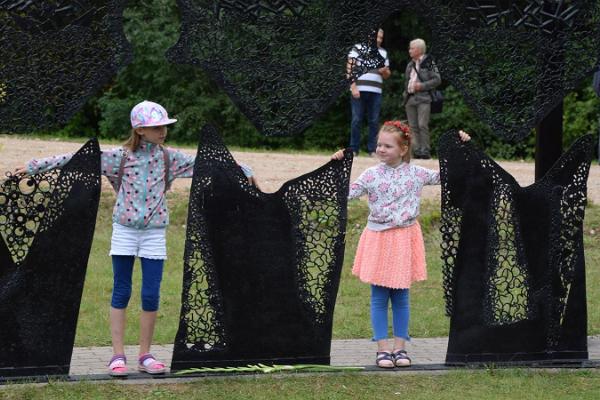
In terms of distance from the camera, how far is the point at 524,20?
6.88 metres

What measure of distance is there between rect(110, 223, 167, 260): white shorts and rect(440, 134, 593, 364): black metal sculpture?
1.71 metres

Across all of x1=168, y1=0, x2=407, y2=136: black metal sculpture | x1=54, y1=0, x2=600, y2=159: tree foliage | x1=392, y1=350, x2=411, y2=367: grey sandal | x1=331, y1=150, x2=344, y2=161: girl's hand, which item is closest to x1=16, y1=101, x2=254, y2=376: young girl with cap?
x1=168, y1=0, x2=407, y2=136: black metal sculpture

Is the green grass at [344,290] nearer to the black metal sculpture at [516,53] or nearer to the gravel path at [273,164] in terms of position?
the gravel path at [273,164]

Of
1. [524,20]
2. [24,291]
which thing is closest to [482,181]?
[524,20]

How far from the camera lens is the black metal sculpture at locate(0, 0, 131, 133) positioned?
6.33 m

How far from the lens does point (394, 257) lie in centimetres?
669

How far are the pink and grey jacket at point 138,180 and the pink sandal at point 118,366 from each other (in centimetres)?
77

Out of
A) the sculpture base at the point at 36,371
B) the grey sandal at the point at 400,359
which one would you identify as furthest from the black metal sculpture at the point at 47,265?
the grey sandal at the point at 400,359

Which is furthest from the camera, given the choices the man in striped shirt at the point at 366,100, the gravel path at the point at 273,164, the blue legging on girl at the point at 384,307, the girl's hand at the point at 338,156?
the man in striped shirt at the point at 366,100

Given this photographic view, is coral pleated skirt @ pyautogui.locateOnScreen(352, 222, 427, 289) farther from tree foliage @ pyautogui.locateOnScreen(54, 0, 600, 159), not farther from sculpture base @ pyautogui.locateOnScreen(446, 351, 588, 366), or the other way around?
tree foliage @ pyautogui.locateOnScreen(54, 0, 600, 159)

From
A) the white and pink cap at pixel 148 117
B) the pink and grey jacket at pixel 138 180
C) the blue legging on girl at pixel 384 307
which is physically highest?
the white and pink cap at pixel 148 117

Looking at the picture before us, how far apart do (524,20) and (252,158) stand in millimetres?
7962

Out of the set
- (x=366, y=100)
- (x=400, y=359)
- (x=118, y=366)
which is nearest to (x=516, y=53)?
(x=400, y=359)

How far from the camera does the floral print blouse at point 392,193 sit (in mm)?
6688
